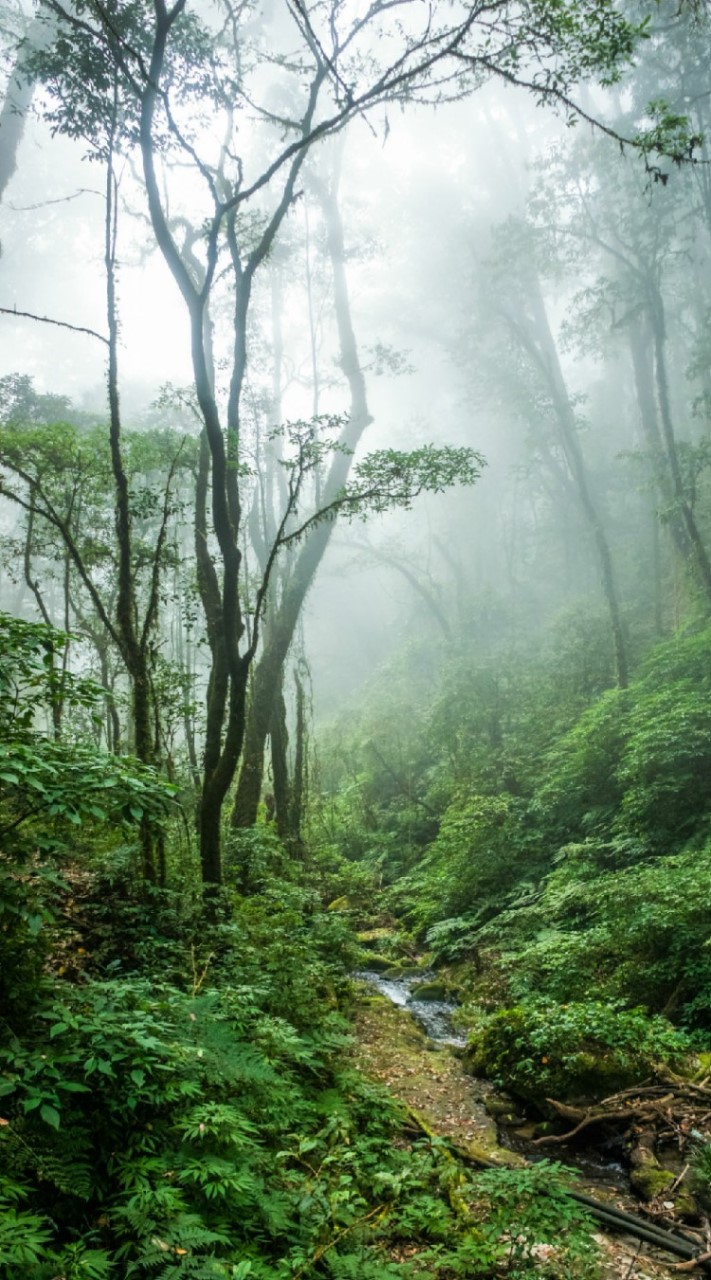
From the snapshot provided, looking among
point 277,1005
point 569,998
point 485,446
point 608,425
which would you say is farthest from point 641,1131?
point 485,446

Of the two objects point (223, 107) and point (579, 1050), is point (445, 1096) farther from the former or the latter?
point (223, 107)

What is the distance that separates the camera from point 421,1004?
835cm

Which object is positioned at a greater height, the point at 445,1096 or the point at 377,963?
the point at 377,963

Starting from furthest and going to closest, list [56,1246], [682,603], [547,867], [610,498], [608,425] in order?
1. [608,425]
2. [610,498]
3. [682,603]
4. [547,867]
5. [56,1246]

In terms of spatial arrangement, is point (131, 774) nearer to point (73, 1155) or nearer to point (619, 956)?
point (73, 1155)

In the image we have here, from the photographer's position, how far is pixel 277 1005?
528 centimetres

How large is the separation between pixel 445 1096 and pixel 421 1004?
103 inches

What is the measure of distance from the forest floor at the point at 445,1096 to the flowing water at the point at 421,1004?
0.78 feet

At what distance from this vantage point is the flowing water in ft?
24.3

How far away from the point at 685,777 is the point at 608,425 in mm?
28141

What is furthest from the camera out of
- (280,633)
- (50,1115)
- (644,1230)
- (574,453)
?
(574,453)

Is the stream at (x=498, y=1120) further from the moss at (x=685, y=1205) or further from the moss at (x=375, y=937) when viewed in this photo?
the moss at (x=375, y=937)

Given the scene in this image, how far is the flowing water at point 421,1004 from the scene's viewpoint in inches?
292

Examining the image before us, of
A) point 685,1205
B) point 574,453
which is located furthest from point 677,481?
point 685,1205
